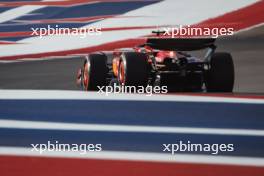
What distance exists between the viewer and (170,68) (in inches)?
245

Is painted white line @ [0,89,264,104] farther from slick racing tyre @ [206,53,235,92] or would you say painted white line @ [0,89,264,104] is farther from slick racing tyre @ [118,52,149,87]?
slick racing tyre @ [206,53,235,92]

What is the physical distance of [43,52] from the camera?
10.5 metres

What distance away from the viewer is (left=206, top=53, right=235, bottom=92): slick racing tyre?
247 inches

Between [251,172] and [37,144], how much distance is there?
159 cm

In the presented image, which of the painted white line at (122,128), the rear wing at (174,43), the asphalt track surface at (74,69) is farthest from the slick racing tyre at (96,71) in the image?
the painted white line at (122,128)

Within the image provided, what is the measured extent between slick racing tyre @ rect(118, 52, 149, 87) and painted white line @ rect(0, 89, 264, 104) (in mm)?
148

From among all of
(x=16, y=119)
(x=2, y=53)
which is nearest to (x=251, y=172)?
(x=16, y=119)
